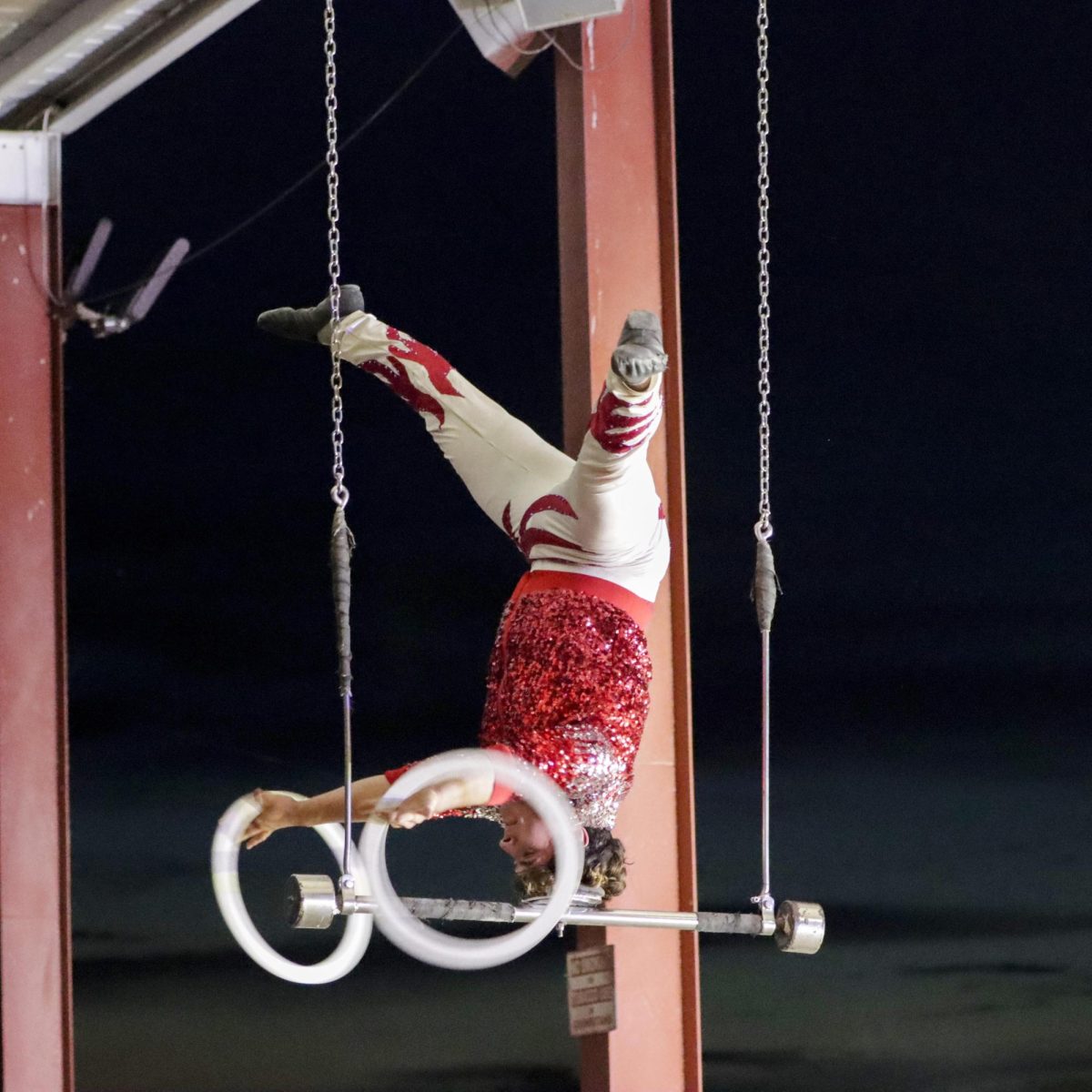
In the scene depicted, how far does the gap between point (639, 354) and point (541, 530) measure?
1.86 feet

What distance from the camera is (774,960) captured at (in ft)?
21.5

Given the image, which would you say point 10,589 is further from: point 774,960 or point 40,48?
point 774,960

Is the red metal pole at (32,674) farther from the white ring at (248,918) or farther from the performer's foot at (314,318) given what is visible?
the white ring at (248,918)

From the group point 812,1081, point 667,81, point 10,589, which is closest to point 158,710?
point 10,589

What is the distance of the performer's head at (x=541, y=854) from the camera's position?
12.2 feet

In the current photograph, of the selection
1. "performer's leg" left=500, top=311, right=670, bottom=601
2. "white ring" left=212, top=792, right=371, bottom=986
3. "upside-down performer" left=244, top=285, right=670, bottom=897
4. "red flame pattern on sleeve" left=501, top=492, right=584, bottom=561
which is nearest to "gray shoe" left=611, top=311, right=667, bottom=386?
"performer's leg" left=500, top=311, right=670, bottom=601

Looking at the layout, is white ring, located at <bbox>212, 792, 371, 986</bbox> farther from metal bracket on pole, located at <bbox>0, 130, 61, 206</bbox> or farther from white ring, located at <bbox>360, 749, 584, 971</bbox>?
metal bracket on pole, located at <bbox>0, 130, 61, 206</bbox>

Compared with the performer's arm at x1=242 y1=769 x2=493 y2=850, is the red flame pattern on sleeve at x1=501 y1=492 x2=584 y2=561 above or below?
above

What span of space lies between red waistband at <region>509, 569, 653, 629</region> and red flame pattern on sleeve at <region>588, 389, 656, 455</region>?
340mm

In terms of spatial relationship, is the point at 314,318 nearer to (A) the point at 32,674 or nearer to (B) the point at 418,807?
(B) the point at 418,807

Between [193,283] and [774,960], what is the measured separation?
2721 millimetres

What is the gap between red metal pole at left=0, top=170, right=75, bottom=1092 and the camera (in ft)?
17.0

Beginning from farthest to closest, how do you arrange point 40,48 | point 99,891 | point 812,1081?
point 99,891 < point 812,1081 < point 40,48

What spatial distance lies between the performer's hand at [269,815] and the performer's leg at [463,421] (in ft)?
2.00
